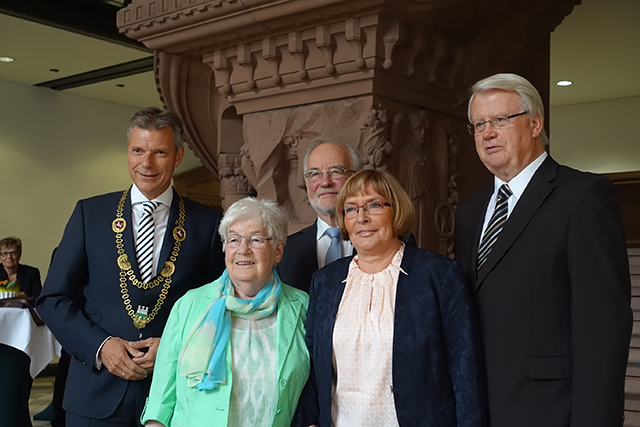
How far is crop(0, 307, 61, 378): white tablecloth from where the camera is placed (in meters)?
4.32

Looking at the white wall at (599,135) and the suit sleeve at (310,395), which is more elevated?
the white wall at (599,135)

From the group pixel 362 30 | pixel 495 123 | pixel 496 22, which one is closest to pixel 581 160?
pixel 496 22

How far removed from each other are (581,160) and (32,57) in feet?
23.8

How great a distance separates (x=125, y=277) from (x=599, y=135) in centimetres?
882

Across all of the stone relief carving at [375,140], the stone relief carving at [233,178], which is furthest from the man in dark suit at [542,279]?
the stone relief carving at [233,178]

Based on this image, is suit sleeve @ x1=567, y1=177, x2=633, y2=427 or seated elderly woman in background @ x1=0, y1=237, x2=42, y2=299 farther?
seated elderly woman in background @ x1=0, y1=237, x2=42, y2=299

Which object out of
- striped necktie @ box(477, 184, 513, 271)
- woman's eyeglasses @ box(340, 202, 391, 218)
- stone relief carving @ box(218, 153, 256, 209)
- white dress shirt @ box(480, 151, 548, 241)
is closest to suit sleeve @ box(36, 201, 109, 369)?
woman's eyeglasses @ box(340, 202, 391, 218)

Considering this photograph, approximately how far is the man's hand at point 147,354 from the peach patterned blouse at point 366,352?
607mm

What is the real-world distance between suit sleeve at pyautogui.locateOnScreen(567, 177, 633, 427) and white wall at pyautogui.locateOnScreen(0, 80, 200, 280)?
8888 millimetres

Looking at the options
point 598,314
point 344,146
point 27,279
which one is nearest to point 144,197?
point 344,146

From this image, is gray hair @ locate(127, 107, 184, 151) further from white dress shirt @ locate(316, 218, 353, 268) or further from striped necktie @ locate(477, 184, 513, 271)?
striped necktie @ locate(477, 184, 513, 271)

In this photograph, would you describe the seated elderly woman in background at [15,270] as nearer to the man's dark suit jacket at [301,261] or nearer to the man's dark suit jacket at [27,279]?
the man's dark suit jacket at [27,279]

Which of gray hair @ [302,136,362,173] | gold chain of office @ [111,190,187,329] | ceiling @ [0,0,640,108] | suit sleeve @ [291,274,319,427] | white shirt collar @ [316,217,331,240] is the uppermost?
ceiling @ [0,0,640,108]

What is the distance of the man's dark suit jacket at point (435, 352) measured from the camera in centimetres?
185
